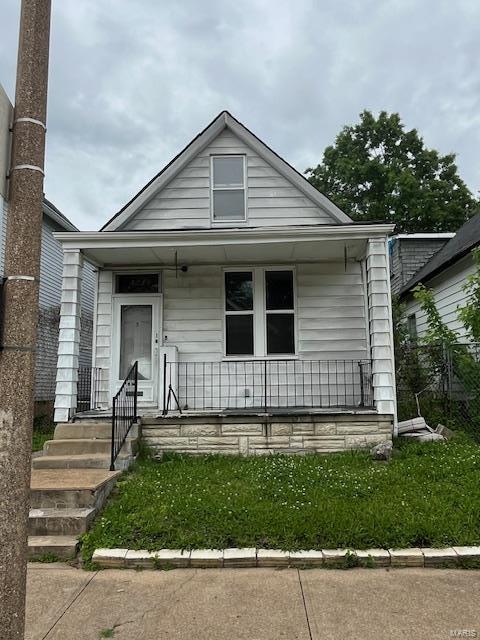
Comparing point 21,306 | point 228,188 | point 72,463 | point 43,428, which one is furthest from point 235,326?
point 21,306

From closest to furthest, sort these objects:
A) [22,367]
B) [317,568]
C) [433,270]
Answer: [22,367], [317,568], [433,270]

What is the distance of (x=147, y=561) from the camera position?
389cm

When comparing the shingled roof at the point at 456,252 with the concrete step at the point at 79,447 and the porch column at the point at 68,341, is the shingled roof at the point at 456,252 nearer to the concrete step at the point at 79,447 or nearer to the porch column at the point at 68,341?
the porch column at the point at 68,341

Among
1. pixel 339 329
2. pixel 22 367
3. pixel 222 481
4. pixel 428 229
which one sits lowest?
pixel 222 481

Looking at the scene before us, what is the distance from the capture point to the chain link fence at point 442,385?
834cm

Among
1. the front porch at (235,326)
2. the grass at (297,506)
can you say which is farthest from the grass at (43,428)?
the grass at (297,506)

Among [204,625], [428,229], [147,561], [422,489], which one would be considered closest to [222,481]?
[147,561]

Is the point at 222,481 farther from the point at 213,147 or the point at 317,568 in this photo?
the point at 213,147

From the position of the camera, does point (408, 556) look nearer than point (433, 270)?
Yes

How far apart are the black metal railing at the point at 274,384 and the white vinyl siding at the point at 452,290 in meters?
3.13

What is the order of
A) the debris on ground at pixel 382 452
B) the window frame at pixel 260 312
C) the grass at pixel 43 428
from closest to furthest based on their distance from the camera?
1. the debris on ground at pixel 382 452
2. the window frame at pixel 260 312
3. the grass at pixel 43 428

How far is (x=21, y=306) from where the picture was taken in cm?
208

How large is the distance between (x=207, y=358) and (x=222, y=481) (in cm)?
345

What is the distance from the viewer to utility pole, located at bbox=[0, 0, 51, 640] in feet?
6.42
